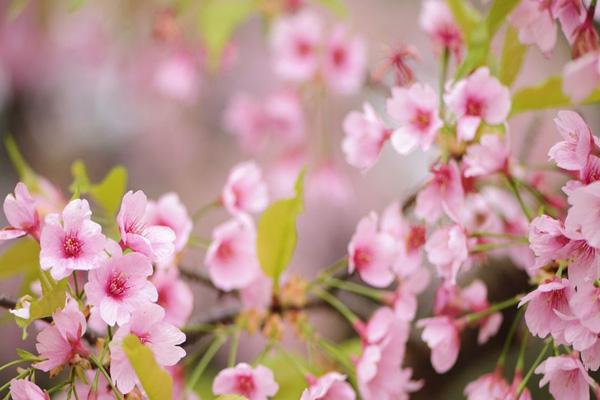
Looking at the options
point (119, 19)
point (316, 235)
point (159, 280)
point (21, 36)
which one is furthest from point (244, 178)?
point (21, 36)

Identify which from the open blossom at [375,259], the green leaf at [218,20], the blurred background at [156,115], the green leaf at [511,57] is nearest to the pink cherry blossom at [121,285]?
the open blossom at [375,259]

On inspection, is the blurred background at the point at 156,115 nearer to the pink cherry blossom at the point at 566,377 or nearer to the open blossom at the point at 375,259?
the open blossom at the point at 375,259

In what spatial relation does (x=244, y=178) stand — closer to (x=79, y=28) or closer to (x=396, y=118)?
(x=396, y=118)

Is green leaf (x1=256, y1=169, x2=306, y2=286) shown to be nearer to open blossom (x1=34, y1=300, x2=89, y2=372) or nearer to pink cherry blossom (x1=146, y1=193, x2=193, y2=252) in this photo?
pink cherry blossom (x1=146, y1=193, x2=193, y2=252)

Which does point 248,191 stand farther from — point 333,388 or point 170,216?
point 333,388

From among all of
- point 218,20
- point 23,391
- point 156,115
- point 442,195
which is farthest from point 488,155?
point 156,115

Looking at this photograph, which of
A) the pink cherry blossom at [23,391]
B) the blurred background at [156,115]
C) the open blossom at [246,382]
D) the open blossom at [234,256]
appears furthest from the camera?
the blurred background at [156,115]
